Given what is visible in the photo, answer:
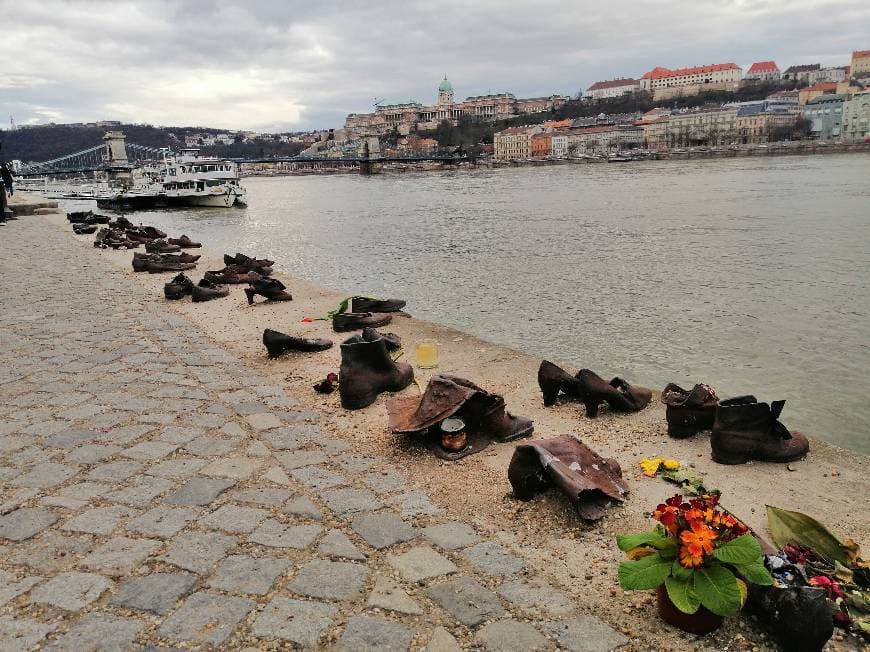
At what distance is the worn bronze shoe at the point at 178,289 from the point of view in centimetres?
945

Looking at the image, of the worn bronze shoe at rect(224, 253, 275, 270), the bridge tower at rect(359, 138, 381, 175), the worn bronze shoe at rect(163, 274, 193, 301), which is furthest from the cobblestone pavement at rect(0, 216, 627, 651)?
the bridge tower at rect(359, 138, 381, 175)

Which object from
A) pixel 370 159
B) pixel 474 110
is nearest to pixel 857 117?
pixel 370 159

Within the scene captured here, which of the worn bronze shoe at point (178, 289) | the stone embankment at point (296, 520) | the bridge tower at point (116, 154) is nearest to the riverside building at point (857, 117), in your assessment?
the bridge tower at point (116, 154)

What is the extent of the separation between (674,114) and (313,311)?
460 feet

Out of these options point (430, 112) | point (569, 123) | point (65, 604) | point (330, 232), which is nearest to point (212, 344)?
point (65, 604)

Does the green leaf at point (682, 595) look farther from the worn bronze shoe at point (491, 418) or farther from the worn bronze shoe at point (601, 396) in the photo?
the worn bronze shoe at point (601, 396)

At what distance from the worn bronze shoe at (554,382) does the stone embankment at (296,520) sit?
146mm

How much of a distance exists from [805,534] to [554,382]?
2149mm

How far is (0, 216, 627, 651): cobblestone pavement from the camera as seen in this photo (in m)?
2.36

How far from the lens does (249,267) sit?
1214 centimetres

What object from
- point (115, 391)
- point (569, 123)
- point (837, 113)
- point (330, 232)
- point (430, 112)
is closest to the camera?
point (115, 391)

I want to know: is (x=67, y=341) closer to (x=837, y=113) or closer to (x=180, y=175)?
(x=180, y=175)

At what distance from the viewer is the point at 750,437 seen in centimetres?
383

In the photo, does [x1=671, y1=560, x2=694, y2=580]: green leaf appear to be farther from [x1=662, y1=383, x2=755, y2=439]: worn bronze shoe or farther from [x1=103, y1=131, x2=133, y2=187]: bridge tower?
[x1=103, y1=131, x2=133, y2=187]: bridge tower
